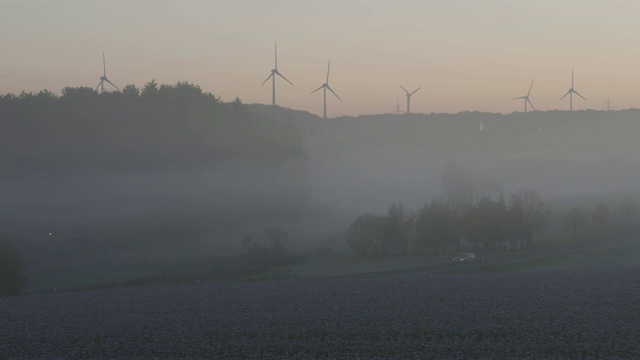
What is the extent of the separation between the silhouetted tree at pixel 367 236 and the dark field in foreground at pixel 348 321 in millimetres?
28399

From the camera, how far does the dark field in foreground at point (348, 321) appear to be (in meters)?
23.0

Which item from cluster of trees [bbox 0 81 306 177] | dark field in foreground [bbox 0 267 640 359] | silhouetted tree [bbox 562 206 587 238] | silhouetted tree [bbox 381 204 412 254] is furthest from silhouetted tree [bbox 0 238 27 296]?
cluster of trees [bbox 0 81 306 177]

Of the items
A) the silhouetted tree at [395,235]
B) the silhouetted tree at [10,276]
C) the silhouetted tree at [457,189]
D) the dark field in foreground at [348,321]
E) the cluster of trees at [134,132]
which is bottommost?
the dark field in foreground at [348,321]

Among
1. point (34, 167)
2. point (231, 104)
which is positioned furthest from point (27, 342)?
point (231, 104)

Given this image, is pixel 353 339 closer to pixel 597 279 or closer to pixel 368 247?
pixel 597 279

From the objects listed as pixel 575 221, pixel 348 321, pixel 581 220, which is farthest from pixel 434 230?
pixel 348 321

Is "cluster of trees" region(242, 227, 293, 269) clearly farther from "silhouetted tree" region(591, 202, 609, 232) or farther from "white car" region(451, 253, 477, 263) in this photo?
"silhouetted tree" region(591, 202, 609, 232)

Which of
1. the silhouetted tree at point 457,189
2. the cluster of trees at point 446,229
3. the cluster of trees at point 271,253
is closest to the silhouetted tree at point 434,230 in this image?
the cluster of trees at point 446,229

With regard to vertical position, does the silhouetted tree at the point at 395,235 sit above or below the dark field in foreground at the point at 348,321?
above

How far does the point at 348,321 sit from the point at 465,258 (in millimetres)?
32542

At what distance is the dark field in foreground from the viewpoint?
2305 centimetres

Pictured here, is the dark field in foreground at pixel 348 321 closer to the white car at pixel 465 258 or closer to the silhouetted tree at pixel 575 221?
the white car at pixel 465 258

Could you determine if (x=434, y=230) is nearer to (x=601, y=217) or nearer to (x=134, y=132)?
(x=601, y=217)

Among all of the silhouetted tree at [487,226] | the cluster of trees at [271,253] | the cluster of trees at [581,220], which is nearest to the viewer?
the cluster of trees at [271,253]
